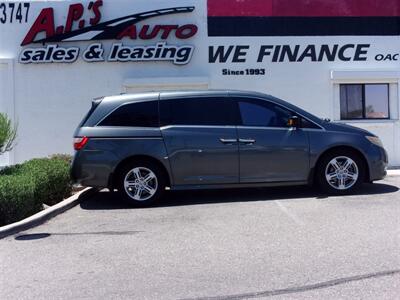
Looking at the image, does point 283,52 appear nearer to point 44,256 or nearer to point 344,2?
point 344,2

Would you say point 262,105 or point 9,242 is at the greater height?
point 262,105

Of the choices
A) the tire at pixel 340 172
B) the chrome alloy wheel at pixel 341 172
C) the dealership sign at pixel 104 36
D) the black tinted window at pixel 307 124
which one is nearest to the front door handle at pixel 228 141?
the black tinted window at pixel 307 124

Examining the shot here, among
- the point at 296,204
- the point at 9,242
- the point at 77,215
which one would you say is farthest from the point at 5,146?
the point at 296,204

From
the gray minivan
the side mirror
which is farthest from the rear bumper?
Result: the side mirror

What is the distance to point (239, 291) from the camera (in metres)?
4.88

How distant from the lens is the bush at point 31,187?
303 inches

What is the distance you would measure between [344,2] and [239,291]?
10234 millimetres

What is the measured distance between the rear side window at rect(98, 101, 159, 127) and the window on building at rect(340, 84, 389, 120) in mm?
6196

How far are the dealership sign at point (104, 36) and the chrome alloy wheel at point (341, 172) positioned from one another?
5.23 m

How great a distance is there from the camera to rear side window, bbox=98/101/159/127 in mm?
9008

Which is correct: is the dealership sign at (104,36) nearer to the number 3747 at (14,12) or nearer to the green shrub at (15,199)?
the number 3747 at (14,12)

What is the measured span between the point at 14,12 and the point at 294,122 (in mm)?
7598

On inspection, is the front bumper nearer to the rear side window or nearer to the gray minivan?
the gray minivan

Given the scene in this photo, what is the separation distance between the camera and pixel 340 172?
9.27 meters
